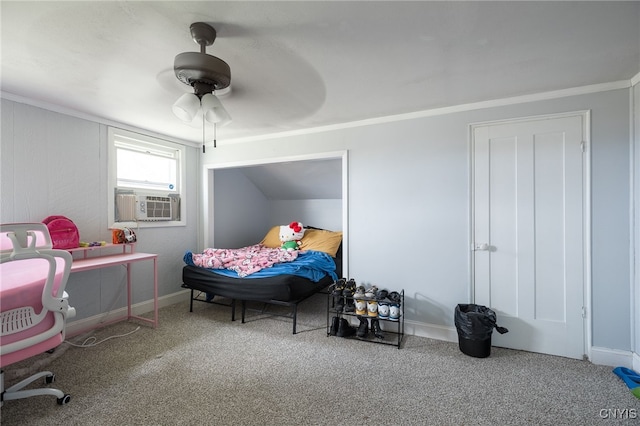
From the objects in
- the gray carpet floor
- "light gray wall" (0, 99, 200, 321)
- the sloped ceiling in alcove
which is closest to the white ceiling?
"light gray wall" (0, 99, 200, 321)

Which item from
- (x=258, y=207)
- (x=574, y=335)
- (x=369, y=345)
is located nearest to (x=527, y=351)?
(x=574, y=335)

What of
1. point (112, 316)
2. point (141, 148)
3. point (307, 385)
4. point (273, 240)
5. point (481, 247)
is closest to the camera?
point (307, 385)

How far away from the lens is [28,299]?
4.82 ft

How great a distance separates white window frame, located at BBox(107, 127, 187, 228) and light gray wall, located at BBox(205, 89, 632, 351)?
65.9 inches

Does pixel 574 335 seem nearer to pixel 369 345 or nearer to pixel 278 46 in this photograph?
pixel 369 345

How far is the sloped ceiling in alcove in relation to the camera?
4.22 metres

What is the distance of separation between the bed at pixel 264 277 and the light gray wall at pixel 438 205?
1.76 feet

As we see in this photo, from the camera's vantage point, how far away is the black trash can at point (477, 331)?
→ 2.30m

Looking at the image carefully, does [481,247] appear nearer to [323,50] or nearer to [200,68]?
[323,50]

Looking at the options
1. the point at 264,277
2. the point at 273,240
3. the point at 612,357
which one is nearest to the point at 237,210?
the point at 273,240

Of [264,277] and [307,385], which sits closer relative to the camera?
[307,385]

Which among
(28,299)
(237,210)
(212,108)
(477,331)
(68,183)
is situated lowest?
(477,331)

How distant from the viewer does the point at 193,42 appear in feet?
5.42

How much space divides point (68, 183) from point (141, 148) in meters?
0.91
